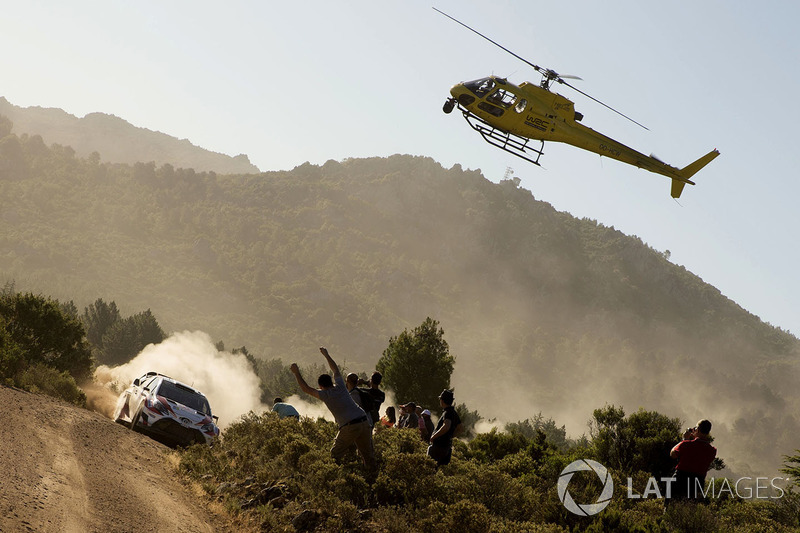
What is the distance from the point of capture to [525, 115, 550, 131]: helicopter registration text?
2254 centimetres

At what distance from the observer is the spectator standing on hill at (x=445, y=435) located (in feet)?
32.8

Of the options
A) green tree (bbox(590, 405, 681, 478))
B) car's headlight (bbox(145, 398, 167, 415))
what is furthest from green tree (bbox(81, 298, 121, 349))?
green tree (bbox(590, 405, 681, 478))

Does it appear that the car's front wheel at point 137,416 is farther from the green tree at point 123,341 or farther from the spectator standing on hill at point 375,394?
the green tree at point 123,341

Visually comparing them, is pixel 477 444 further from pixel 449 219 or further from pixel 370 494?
pixel 449 219

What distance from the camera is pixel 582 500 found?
9445 millimetres

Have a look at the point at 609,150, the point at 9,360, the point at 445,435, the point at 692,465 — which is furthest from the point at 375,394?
the point at 609,150

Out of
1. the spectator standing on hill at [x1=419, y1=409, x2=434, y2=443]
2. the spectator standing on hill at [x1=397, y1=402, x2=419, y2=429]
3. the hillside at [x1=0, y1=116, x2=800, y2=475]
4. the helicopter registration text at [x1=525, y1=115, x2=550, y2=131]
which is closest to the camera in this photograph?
the spectator standing on hill at [x1=419, y1=409, x2=434, y2=443]

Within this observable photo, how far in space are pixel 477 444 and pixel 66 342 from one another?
14.7 m

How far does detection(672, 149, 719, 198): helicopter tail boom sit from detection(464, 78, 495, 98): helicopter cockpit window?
8.20m

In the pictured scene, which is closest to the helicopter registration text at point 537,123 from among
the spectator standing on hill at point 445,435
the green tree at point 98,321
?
the spectator standing on hill at point 445,435

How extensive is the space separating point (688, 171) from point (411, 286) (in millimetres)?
139449

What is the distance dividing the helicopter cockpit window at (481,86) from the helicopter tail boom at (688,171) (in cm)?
820

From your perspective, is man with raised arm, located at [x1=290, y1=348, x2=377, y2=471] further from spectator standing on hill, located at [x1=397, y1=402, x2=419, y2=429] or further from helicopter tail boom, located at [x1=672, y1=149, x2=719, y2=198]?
helicopter tail boom, located at [x1=672, y1=149, x2=719, y2=198]

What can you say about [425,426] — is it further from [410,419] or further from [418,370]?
[418,370]
